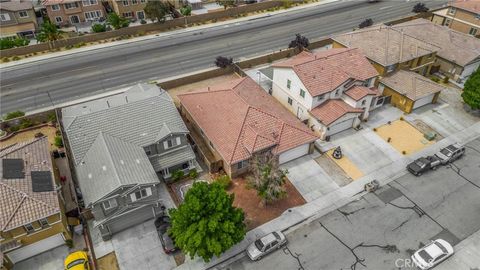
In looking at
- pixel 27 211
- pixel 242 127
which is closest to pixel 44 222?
pixel 27 211

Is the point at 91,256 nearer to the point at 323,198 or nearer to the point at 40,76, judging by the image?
the point at 323,198

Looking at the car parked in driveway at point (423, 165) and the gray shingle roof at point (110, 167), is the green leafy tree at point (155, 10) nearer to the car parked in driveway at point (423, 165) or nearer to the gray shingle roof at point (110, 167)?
the gray shingle roof at point (110, 167)

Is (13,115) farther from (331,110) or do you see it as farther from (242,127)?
(331,110)

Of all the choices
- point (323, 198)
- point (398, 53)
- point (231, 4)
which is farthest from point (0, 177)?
point (231, 4)

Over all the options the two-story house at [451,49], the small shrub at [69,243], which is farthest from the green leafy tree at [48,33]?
the two-story house at [451,49]

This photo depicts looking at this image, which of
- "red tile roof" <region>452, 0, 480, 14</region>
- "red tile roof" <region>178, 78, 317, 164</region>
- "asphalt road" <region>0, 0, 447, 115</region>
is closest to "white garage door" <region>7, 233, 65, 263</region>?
"red tile roof" <region>178, 78, 317, 164</region>

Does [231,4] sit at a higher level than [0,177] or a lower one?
higher
